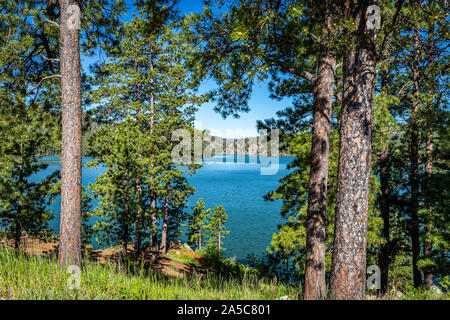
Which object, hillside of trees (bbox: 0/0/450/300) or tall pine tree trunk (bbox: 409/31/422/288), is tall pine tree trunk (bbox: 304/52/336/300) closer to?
hillside of trees (bbox: 0/0/450/300)

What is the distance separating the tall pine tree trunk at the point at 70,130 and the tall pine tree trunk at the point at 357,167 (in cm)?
430

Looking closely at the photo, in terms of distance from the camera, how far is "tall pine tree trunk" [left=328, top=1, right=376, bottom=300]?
3.01m

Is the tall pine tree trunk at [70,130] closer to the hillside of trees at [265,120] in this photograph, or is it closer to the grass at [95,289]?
the hillside of trees at [265,120]

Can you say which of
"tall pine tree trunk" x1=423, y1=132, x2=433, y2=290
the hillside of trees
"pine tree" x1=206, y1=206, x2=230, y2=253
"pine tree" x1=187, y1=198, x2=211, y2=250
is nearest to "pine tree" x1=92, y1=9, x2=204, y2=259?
the hillside of trees

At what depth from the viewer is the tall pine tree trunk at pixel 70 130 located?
4.19 meters

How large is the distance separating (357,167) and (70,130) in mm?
4751

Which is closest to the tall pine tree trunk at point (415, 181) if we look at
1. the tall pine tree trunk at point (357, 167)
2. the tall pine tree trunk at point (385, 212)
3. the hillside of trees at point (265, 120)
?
the hillside of trees at point (265, 120)

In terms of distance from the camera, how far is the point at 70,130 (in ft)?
14.0

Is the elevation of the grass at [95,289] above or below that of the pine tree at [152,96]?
below

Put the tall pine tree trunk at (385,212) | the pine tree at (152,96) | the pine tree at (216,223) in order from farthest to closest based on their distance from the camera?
the pine tree at (216,223), the pine tree at (152,96), the tall pine tree trunk at (385,212)

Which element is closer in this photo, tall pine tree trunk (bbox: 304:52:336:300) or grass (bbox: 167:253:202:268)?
tall pine tree trunk (bbox: 304:52:336:300)

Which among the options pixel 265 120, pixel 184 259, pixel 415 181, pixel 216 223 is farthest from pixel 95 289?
pixel 216 223

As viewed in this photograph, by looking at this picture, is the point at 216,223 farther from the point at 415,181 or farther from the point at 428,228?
the point at 415,181

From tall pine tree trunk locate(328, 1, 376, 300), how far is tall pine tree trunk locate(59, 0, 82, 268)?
430cm
